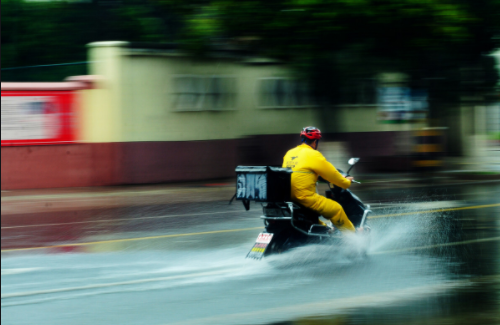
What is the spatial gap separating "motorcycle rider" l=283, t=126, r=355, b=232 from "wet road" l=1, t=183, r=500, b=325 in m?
0.48

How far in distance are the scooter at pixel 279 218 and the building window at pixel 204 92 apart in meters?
11.5

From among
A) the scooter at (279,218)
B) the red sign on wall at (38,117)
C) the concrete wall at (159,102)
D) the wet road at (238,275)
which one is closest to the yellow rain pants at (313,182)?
the scooter at (279,218)

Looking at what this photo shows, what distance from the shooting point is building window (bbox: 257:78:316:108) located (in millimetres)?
19859

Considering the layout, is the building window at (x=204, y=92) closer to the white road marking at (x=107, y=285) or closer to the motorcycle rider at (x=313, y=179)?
the motorcycle rider at (x=313, y=179)

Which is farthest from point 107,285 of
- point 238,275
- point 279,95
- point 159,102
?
point 279,95

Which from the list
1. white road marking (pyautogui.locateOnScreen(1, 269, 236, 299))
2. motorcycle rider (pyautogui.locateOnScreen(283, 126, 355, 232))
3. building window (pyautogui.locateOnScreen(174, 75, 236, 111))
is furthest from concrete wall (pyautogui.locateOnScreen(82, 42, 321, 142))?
white road marking (pyautogui.locateOnScreen(1, 269, 236, 299))

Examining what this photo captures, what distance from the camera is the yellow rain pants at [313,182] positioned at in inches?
281

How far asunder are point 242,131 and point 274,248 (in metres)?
12.4

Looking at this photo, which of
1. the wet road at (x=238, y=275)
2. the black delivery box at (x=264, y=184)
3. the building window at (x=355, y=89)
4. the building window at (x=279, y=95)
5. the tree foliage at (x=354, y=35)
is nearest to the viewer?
the wet road at (x=238, y=275)

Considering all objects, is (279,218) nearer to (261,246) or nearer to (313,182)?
(261,246)

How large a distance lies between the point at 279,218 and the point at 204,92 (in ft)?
39.6

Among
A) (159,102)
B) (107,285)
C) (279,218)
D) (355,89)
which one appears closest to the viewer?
(107,285)

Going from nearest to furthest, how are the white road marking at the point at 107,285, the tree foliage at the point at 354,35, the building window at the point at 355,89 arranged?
the white road marking at the point at 107,285 < the tree foliage at the point at 354,35 < the building window at the point at 355,89

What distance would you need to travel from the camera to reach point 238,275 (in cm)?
685
